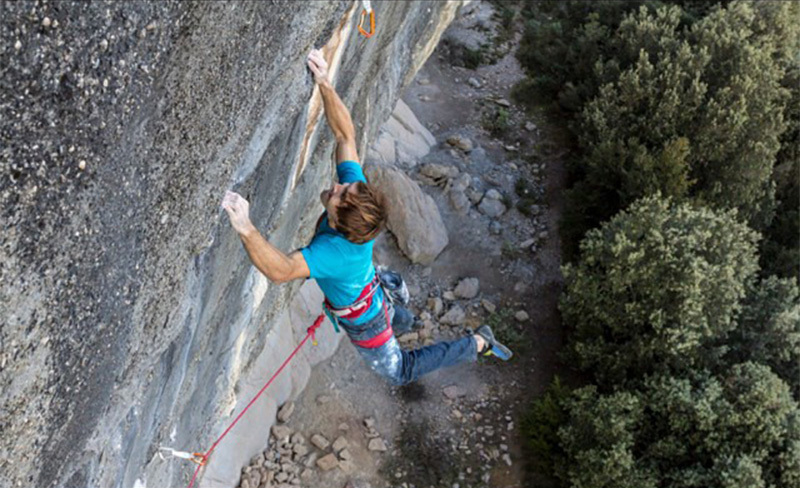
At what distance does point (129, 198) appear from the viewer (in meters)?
3.16

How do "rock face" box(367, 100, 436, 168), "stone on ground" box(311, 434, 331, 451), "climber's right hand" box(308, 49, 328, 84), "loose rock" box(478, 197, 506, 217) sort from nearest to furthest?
"climber's right hand" box(308, 49, 328, 84) < "stone on ground" box(311, 434, 331, 451) < "rock face" box(367, 100, 436, 168) < "loose rock" box(478, 197, 506, 217)

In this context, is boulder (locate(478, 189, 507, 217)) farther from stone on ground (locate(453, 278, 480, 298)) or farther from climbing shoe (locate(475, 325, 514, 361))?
climbing shoe (locate(475, 325, 514, 361))

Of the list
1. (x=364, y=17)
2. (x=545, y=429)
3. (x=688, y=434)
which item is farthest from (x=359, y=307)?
(x=688, y=434)

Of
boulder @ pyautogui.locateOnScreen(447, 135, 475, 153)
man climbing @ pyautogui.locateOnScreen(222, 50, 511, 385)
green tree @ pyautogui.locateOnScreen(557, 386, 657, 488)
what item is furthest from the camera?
boulder @ pyautogui.locateOnScreen(447, 135, 475, 153)

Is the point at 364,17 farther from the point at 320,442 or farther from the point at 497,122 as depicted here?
the point at 497,122

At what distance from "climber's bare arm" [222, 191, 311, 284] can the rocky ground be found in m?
7.17

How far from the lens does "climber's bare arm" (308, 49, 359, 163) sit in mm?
5377

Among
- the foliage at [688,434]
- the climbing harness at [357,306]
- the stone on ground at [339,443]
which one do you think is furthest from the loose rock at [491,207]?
the climbing harness at [357,306]

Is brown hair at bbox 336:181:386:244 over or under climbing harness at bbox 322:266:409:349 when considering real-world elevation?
over

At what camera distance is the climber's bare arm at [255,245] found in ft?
14.5

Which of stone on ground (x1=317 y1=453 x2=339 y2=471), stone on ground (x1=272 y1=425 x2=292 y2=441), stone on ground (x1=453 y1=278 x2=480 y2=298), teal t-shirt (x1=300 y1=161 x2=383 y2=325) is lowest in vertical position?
stone on ground (x1=272 y1=425 x2=292 y2=441)

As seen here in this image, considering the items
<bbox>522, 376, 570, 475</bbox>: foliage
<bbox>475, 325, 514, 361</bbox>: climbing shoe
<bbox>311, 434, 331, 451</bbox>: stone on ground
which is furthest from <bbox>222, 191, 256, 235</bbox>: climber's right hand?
<bbox>522, 376, 570, 475</bbox>: foliage

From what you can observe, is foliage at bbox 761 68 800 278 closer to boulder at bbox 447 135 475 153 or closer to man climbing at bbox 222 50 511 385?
boulder at bbox 447 135 475 153

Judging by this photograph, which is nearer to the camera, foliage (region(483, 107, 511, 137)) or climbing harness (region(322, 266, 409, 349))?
climbing harness (region(322, 266, 409, 349))
